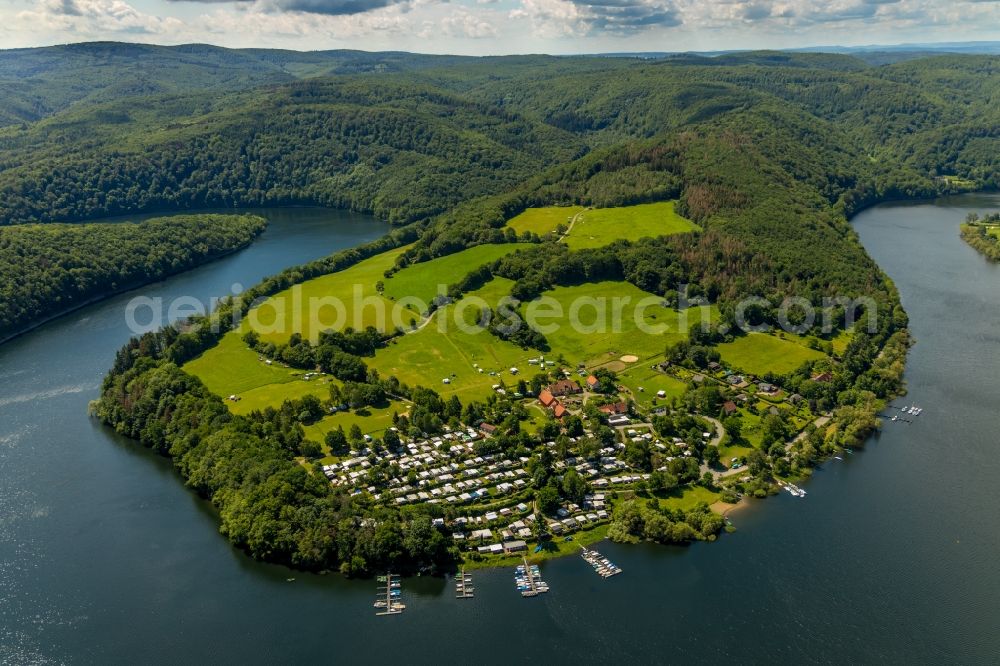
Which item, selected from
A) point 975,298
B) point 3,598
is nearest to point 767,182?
point 975,298

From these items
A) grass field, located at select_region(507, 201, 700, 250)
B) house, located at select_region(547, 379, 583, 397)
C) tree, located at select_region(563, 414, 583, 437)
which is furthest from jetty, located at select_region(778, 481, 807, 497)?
grass field, located at select_region(507, 201, 700, 250)

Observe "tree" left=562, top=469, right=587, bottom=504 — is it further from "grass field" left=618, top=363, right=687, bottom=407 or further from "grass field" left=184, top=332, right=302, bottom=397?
"grass field" left=184, top=332, right=302, bottom=397

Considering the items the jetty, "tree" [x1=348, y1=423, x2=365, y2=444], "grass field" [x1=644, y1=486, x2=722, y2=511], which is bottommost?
the jetty

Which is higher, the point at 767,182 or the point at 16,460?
the point at 767,182

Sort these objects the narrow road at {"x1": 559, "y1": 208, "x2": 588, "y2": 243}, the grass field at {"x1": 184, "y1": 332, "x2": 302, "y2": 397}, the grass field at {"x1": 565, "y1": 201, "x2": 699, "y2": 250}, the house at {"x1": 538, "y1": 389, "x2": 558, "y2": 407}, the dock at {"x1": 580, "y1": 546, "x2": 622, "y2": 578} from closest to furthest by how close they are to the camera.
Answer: the dock at {"x1": 580, "y1": 546, "x2": 622, "y2": 578} → the house at {"x1": 538, "y1": 389, "x2": 558, "y2": 407} → the grass field at {"x1": 184, "y1": 332, "x2": 302, "y2": 397} → the grass field at {"x1": 565, "y1": 201, "x2": 699, "y2": 250} → the narrow road at {"x1": 559, "y1": 208, "x2": 588, "y2": 243}

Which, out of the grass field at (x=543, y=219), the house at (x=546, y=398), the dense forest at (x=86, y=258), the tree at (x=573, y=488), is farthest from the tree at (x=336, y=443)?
the grass field at (x=543, y=219)

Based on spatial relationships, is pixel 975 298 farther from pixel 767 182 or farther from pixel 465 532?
pixel 465 532
